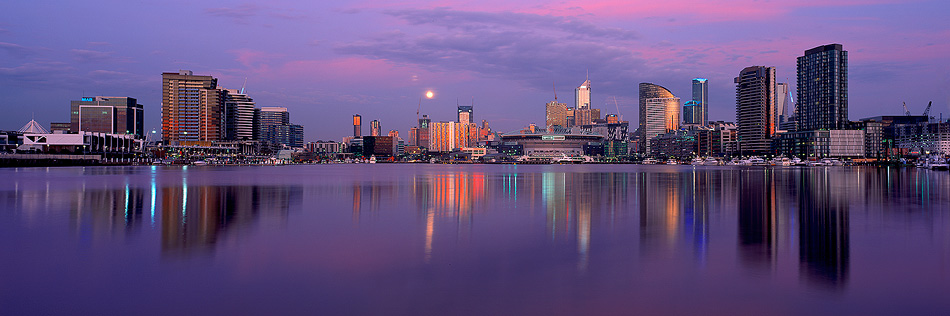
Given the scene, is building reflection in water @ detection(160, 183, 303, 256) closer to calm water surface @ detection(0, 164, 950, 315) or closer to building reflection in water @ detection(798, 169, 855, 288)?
calm water surface @ detection(0, 164, 950, 315)

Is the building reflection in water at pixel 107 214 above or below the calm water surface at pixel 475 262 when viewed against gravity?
above

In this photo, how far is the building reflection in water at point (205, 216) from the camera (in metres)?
18.4

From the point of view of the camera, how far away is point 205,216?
26.1m

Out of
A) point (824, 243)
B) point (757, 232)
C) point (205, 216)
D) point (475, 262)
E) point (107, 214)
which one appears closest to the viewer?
point (475, 262)

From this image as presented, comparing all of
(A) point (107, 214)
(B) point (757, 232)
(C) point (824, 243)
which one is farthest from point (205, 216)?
(C) point (824, 243)

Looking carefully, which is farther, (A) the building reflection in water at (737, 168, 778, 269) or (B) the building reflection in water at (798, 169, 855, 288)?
(A) the building reflection in water at (737, 168, 778, 269)

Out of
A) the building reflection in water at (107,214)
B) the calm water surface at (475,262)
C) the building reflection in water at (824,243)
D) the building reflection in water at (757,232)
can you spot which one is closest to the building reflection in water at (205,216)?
the calm water surface at (475,262)

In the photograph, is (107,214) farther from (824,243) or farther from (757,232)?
(824,243)

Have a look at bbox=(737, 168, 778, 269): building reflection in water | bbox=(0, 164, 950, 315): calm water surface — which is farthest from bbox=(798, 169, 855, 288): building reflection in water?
bbox=(737, 168, 778, 269): building reflection in water

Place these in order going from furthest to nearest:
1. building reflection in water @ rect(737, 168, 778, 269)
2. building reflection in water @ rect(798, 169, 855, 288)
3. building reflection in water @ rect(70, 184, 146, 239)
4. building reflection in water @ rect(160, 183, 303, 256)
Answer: building reflection in water @ rect(70, 184, 146, 239) < building reflection in water @ rect(160, 183, 303, 256) < building reflection in water @ rect(737, 168, 778, 269) < building reflection in water @ rect(798, 169, 855, 288)

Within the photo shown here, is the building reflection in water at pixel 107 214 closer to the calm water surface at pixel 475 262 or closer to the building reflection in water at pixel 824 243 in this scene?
the calm water surface at pixel 475 262

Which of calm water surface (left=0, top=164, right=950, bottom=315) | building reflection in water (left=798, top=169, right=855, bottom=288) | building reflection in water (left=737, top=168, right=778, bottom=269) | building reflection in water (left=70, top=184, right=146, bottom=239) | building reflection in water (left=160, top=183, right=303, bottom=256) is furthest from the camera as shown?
building reflection in water (left=70, top=184, right=146, bottom=239)

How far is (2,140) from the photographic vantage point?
197 m

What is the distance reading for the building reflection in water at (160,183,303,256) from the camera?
1838cm
